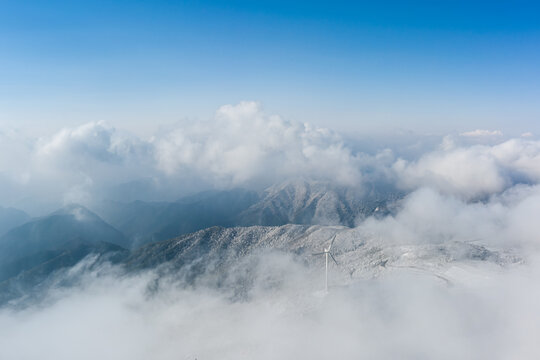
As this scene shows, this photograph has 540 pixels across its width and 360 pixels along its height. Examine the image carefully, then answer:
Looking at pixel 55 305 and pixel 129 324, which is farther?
pixel 55 305

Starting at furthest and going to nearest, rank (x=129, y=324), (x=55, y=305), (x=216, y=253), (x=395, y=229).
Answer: (x=395, y=229) → (x=216, y=253) → (x=55, y=305) → (x=129, y=324)

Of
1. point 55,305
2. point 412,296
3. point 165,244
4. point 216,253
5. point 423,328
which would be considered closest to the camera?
point 423,328

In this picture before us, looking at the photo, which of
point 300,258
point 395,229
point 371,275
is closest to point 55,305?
point 300,258

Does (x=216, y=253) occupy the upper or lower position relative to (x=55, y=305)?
upper

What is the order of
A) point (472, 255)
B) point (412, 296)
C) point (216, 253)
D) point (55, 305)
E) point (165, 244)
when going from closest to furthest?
1. point (412, 296)
2. point (472, 255)
3. point (55, 305)
4. point (216, 253)
5. point (165, 244)

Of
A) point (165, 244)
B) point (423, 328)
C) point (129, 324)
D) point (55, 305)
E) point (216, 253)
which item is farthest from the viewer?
point (165, 244)

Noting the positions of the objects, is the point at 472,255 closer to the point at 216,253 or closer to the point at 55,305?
the point at 216,253

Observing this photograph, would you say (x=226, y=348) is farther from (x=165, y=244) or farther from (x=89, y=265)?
(x=89, y=265)

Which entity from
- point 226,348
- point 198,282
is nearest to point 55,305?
point 198,282

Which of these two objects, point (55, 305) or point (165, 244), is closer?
point (55, 305)
